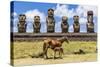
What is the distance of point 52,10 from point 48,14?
7 centimetres

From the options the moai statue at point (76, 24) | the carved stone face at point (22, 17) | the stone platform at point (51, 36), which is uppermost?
the carved stone face at point (22, 17)

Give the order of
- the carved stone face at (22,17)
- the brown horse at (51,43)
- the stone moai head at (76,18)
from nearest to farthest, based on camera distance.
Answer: the carved stone face at (22,17), the brown horse at (51,43), the stone moai head at (76,18)

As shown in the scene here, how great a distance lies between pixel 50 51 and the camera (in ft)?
7.69

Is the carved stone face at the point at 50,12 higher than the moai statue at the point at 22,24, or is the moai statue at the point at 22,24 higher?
the carved stone face at the point at 50,12

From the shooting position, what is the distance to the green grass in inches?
86.4

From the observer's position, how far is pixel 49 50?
2340 millimetres

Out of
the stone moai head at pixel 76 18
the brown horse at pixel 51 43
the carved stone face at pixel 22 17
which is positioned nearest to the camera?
the carved stone face at pixel 22 17

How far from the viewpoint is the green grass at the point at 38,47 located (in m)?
2.19

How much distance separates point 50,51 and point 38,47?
0.16 metres

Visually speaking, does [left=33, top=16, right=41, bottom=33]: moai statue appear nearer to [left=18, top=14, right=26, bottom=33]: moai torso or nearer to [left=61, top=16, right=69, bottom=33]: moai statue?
[left=18, top=14, right=26, bottom=33]: moai torso

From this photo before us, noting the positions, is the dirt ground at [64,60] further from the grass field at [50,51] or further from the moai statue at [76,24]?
the moai statue at [76,24]

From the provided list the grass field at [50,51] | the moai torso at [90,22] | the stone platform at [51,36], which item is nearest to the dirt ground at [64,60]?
the grass field at [50,51]
